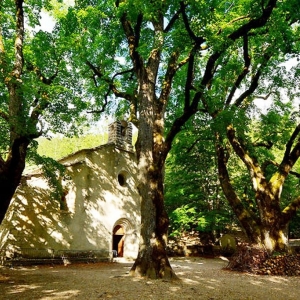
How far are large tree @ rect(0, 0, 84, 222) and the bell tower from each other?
6.64 meters

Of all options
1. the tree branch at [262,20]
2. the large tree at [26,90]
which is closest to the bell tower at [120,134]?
the large tree at [26,90]

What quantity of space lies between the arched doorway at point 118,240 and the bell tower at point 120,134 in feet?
16.8

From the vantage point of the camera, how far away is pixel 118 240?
1848 cm

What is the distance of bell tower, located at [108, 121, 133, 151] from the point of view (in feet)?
63.0

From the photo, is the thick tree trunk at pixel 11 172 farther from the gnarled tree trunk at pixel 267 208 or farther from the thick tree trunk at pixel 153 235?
the gnarled tree trunk at pixel 267 208

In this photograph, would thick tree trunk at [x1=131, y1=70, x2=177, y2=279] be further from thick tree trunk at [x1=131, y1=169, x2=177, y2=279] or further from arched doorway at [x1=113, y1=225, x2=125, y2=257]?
arched doorway at [x1=113, y1=225, x2=125, y2=257]

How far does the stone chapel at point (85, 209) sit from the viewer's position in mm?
14312

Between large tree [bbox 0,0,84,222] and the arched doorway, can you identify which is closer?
large tree [bbox 0,0,84,222]

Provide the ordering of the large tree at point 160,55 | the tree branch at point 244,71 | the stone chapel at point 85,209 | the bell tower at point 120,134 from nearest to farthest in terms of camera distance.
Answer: the large tree at point 160,55 → the tree branch at point 244,71 → the stone chapel at point 85,209 → the bell tower at point 120,134

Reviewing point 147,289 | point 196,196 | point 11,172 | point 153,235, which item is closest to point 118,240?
point 196,196

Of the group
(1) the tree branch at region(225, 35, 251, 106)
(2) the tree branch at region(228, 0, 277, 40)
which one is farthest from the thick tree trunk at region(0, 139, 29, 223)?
(1) the tree branch at region(225, 35, 251, 106)

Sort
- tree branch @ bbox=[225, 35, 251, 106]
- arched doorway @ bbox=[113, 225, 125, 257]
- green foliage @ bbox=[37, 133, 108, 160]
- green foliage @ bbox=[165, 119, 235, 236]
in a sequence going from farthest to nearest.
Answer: green foliage @ bbox=[37, 133, 108, 160], green foliage @ bbox=[165, 119, 235, 236], arched doorway @ bbox=[113, 225, 125, 257], tree branch @ bbox=[225, 35, 251, 106]

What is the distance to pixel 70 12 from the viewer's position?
11.1m

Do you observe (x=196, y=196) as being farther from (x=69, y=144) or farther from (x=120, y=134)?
(x=69, y=144)
